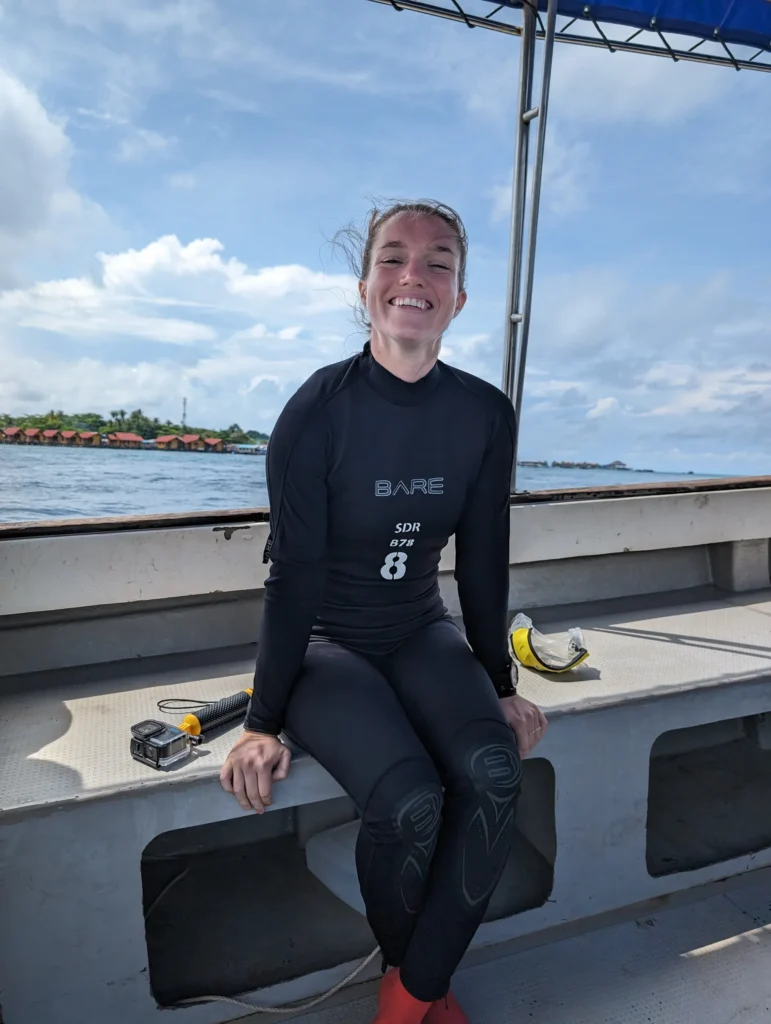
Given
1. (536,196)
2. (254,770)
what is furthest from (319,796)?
(536,196)

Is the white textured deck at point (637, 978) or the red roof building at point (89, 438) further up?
the red roof building at point (89, 438)

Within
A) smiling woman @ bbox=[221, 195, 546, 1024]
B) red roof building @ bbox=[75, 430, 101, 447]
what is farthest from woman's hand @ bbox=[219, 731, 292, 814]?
red roof building @ bbox=[75, 430, 101, 447]

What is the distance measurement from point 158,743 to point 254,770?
0.21 m

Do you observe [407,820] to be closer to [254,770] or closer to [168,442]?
[254,770]

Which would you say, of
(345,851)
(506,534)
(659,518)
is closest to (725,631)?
(659,518)

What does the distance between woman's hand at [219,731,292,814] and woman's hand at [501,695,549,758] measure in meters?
0.45

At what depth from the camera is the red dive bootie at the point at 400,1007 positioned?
1.19 meters

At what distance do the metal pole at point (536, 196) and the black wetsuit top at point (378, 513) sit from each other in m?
0.47

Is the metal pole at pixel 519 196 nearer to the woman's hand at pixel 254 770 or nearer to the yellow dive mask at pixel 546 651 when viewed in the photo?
the yellow dive mask at pixel 546 651

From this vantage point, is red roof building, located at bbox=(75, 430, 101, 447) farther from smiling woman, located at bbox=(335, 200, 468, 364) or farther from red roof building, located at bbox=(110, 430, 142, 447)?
smiling woman, located at bbox=(335, 200, 468, 364)

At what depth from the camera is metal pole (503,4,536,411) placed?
2.10 m

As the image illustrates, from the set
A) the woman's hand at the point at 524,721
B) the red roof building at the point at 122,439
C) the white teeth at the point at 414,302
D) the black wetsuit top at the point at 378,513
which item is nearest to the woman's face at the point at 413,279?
the white teeth at the point at 414,302

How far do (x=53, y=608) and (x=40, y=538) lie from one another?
0.62ft

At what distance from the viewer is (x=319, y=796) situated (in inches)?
52.5
